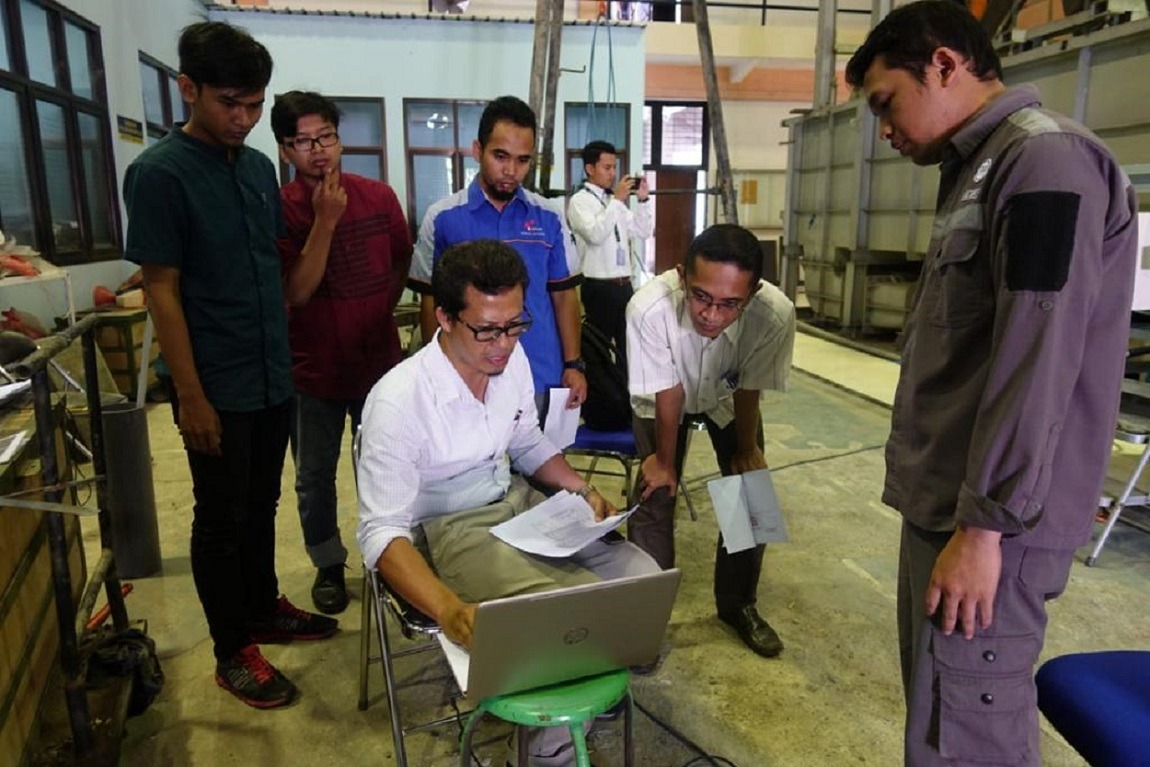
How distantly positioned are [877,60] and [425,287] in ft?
4.90

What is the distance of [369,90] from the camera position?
26.1 feet

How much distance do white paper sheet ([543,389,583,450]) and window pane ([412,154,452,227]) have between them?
21.2 ft

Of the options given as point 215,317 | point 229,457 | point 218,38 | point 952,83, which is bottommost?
point 229,457

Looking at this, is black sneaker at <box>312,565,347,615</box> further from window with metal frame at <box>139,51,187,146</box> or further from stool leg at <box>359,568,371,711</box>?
window with metal frame at <box>139,51,187,146</box>

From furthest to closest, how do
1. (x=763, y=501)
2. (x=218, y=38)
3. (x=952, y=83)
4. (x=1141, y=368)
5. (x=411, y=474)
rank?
(x=1141, y=368), (x=763, y=501), (x=218, y=38), (x=411, y=474), (x=952, y=83)

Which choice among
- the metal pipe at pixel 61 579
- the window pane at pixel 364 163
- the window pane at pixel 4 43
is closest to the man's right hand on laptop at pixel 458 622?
the metal pipe at pixel 61 579

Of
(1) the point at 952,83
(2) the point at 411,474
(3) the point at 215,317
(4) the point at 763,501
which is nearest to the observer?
(1) the point at 952,83

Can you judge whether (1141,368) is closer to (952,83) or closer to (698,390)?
(698,390)

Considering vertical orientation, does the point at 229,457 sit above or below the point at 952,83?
below

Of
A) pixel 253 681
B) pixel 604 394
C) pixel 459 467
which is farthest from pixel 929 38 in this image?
pixel 253 681

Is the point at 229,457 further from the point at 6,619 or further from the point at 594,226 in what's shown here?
the point at 594,226

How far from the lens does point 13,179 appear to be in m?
4.52

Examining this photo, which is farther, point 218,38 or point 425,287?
point 425,287

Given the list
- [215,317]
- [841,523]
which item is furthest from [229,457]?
[841,523]
